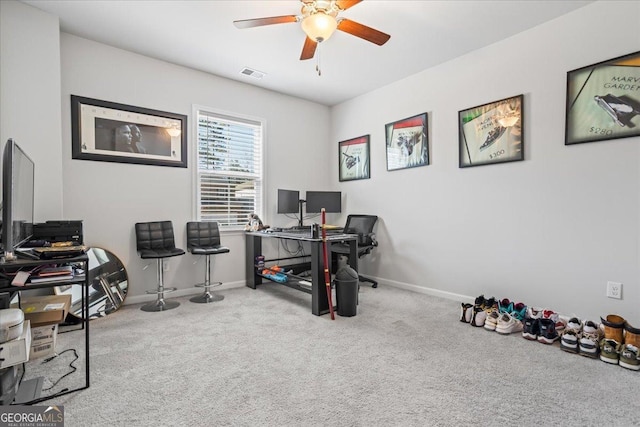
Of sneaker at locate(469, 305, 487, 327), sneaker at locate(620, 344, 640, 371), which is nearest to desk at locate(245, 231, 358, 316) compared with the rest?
sneaker at locate(469, 305, 487, 327)

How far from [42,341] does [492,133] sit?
4.31 m

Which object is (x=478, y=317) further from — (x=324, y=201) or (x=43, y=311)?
(x=43, y=311)

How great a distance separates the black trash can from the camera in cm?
302

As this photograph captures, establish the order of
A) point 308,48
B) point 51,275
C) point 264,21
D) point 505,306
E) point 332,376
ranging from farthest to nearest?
point 505,306 < point 308,48 < point 264,21 < point 332,376 < point 51,275

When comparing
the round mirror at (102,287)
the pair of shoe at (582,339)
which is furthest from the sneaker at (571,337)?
the round mirror at (102,287)

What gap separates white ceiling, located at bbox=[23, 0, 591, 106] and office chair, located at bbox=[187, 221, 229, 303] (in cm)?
201

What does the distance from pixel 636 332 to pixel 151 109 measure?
4888 mm

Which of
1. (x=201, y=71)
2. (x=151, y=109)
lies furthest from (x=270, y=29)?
(x=151, y=109)

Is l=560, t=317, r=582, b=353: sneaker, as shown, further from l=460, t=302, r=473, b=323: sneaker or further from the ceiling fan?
the ceiling fan

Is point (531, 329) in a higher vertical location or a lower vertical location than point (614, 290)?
lower

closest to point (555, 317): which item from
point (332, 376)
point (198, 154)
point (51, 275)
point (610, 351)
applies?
point (610, 351)

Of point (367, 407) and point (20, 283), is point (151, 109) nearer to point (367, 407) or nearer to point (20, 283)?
point (20, 283)

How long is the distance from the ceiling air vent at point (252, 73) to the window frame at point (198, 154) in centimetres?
54

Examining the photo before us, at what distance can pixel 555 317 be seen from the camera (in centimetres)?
261
